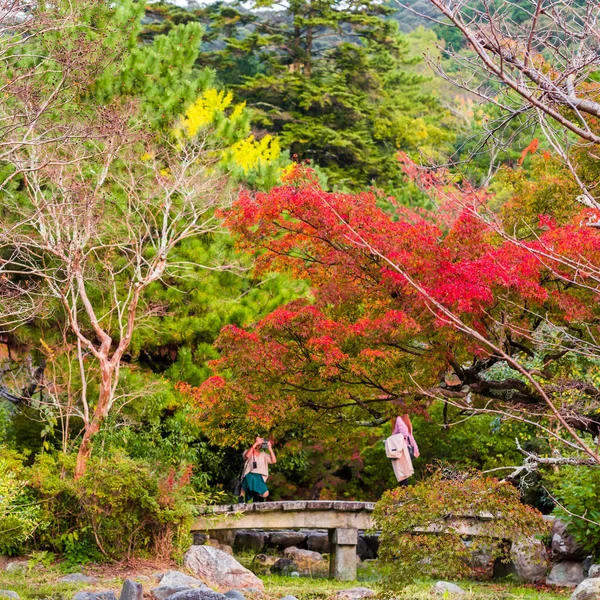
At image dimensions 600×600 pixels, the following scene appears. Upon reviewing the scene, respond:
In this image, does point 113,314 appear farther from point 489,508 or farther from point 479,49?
point 479,49

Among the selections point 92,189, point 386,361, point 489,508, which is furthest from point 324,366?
point 92,189

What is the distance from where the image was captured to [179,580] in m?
8.59

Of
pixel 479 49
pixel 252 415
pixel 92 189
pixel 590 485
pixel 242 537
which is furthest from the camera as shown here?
pixel 242 537

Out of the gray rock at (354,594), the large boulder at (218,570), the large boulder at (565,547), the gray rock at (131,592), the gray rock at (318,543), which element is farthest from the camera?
the gray rock at (318,543)

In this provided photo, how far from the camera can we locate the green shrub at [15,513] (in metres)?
8.61

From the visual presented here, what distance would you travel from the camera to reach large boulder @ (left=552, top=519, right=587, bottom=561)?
9805 millimetres

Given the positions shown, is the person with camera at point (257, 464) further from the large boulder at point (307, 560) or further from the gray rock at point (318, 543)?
the gray rock at point (318, 543)

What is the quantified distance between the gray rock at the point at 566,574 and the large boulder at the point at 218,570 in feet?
11.0

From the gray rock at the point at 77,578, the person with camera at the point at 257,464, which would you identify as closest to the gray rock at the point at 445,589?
the gray rock at the point at 77,578

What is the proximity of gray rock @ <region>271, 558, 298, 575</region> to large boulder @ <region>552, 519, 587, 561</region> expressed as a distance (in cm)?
360

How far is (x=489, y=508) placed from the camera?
27.0 ft

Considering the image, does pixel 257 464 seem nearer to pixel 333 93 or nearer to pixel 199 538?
pixel 199 538

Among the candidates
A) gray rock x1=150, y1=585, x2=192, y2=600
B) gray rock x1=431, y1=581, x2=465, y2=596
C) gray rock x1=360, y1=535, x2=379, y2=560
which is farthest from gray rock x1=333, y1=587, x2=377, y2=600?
gray rock x1=360, y1=535, x2=379, y2=560

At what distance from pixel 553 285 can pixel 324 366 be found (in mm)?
2425
